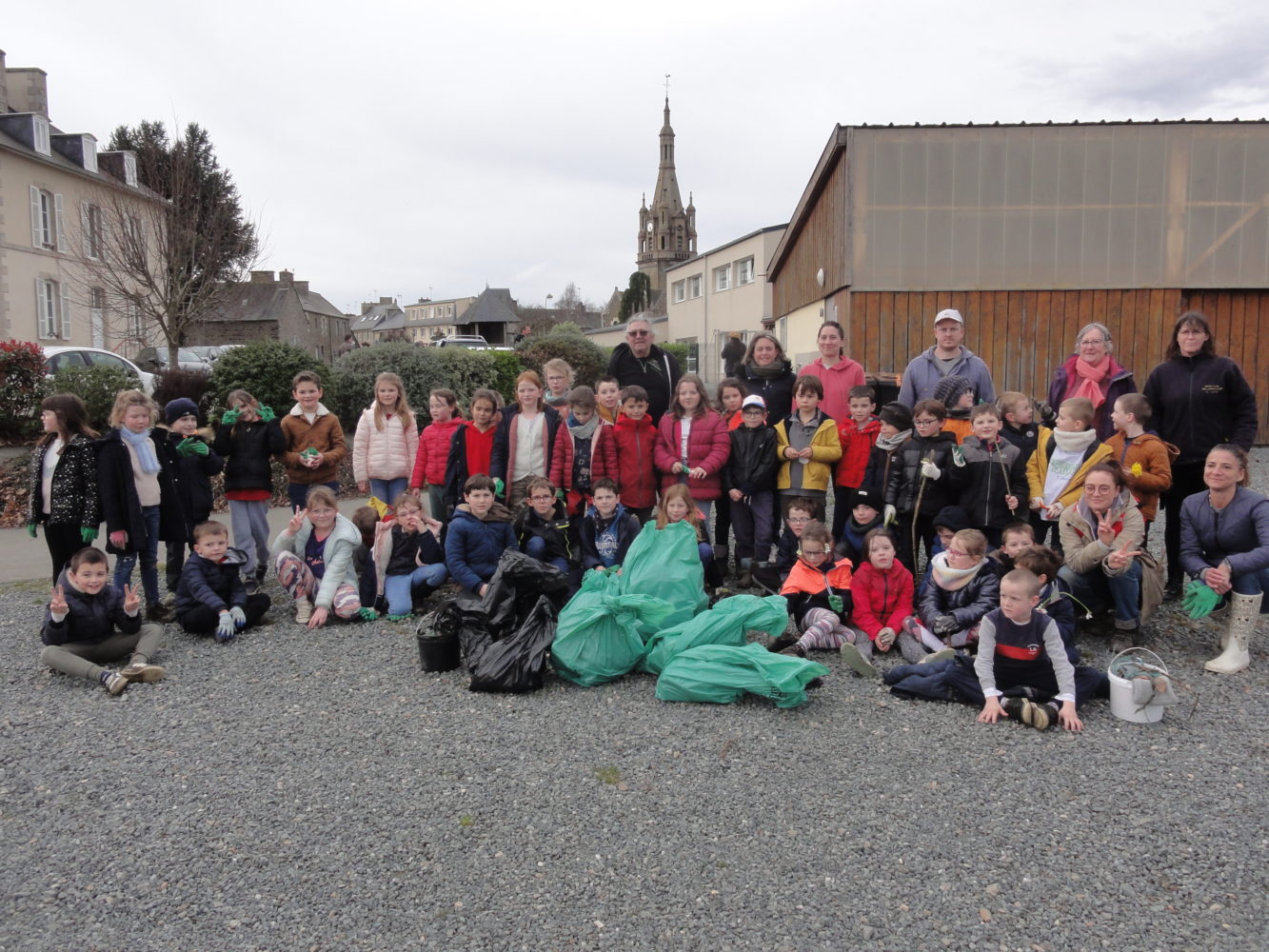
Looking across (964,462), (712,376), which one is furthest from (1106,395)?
(712,376)

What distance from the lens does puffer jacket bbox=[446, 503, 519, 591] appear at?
6.20 meters

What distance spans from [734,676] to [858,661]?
84 cm

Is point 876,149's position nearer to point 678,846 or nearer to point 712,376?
point 678,846

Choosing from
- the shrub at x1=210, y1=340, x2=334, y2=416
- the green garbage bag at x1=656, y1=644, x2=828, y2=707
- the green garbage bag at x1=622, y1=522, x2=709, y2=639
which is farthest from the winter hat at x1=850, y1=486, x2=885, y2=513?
the shrub at x1=210, y1=340, x2=334, y2=416

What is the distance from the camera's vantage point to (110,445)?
5980mm

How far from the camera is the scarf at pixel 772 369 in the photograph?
7.17 meters

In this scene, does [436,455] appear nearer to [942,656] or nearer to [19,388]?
[942,656]

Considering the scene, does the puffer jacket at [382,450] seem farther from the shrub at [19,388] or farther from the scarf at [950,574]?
the shrub at [19,388]

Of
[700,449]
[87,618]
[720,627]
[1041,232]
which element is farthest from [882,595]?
[1041,232]

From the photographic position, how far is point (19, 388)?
458 inches

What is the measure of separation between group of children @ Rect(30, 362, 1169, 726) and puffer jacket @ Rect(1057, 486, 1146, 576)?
0.17m

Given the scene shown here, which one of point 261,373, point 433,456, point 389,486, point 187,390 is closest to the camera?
point 433,456

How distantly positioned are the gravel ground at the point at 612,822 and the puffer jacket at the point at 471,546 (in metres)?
1.30

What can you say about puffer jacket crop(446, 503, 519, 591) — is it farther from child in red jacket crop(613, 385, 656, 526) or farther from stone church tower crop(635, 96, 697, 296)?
stone church tower crop(635, 96, 697, 296)
